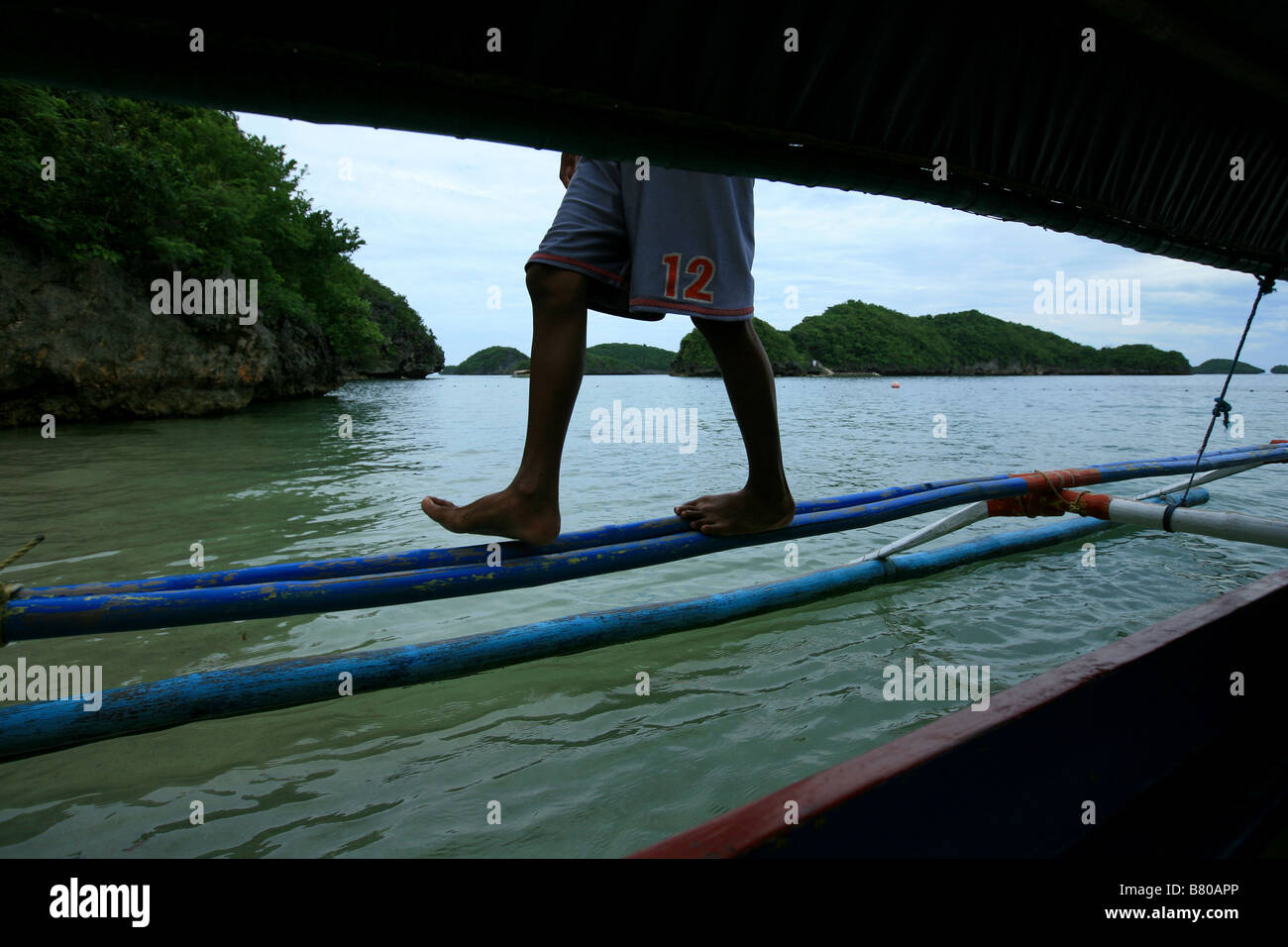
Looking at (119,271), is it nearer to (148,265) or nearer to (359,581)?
(148,265)

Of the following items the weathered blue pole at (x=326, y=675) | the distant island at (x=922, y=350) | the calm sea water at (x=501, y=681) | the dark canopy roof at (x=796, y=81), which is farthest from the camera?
the distant island at (x=922, y=350)

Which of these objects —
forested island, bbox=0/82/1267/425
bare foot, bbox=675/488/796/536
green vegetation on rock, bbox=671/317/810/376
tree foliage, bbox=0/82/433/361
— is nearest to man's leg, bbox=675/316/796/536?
bare foot, bbox=675/488/796/536

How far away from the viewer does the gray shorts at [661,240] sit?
1.64 metres

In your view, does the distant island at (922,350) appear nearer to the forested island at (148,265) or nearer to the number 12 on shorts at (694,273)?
the forested island at (148,265)

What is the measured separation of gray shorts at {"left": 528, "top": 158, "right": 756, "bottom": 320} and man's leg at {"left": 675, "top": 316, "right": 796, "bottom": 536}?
9 centimetres

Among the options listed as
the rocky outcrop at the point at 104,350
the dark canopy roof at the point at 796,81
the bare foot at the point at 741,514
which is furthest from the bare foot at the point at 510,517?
the rocky outcrop at the point at 104,350

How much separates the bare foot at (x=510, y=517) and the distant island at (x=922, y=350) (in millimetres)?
86665

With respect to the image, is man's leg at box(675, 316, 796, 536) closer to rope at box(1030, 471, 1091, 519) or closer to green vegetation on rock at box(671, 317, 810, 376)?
rope at box(1030, 471, 1091, 519)

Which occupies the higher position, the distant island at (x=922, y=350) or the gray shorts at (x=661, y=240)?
the distant island at (x=922, y=350)

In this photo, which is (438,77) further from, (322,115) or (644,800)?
(644,800)

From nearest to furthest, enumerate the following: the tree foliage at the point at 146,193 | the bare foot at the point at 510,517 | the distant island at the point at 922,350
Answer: the bare foot at the point at 510,517
the tree foliage at the point at 146,193
the distant island at the point at 922,350

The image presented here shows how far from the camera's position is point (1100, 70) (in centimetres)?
159
